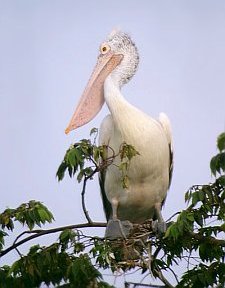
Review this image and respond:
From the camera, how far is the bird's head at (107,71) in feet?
30.2

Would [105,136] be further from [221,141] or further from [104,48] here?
[221,141]

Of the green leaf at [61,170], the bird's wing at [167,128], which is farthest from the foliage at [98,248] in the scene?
the bird's wing at [167,128]

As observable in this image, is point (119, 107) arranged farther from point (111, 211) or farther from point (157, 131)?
point (111, 211)

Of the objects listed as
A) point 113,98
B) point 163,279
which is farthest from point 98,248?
point 113,98

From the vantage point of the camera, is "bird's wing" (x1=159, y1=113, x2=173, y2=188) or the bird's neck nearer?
the bird's neck

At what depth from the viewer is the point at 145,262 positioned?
6.11m

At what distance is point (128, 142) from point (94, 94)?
48.8 inches

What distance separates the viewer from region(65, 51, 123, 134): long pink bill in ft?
30.1

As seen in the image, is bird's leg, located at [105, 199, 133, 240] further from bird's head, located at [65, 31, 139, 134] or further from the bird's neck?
bird's head, located at [65, 31, 139, 134]

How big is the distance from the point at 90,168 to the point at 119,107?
7.12 ft

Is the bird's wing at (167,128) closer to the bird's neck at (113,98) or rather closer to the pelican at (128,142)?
the pelican at (128,142)

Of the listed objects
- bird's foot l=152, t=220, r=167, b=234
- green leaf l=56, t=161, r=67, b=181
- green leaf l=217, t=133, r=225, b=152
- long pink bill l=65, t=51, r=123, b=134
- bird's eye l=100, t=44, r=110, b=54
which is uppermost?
bird's eye l=100, t=44, r=110, b=54

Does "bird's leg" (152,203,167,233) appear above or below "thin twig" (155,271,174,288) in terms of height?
above

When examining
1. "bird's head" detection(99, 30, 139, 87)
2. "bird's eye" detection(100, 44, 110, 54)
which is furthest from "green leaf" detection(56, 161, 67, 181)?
"bird's eye" detection(100, 44, 110, 54)
